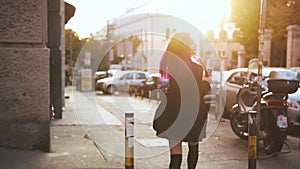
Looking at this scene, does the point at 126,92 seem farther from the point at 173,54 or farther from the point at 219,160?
the point at 173,54

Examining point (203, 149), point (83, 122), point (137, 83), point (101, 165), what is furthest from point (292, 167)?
point (137, 83)

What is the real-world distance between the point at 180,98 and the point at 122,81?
2276 cm

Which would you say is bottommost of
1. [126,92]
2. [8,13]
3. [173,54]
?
[126,92]

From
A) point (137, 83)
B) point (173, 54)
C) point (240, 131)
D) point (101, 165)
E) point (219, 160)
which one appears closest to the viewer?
point (173, 54)

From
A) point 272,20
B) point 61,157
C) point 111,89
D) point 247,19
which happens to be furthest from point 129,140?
point 247,19

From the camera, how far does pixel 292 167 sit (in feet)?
22.2

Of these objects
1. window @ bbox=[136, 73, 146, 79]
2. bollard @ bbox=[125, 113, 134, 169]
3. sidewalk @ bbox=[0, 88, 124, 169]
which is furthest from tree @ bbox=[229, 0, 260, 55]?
bollard @ bbox=[125, 113, 134, 169]

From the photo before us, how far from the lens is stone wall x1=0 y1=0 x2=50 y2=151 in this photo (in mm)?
6703

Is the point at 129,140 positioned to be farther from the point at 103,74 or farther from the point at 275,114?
the point at 103,74

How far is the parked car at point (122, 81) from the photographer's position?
86.4 ft

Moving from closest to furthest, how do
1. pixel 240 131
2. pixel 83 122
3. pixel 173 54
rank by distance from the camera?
pixel 173 54 → pixel 240 131 → pixel 83 122

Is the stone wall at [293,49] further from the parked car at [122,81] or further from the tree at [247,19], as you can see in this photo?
the parked car at [122,81]

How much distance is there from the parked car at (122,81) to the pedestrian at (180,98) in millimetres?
20614

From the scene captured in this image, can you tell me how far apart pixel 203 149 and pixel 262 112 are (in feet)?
4.03
